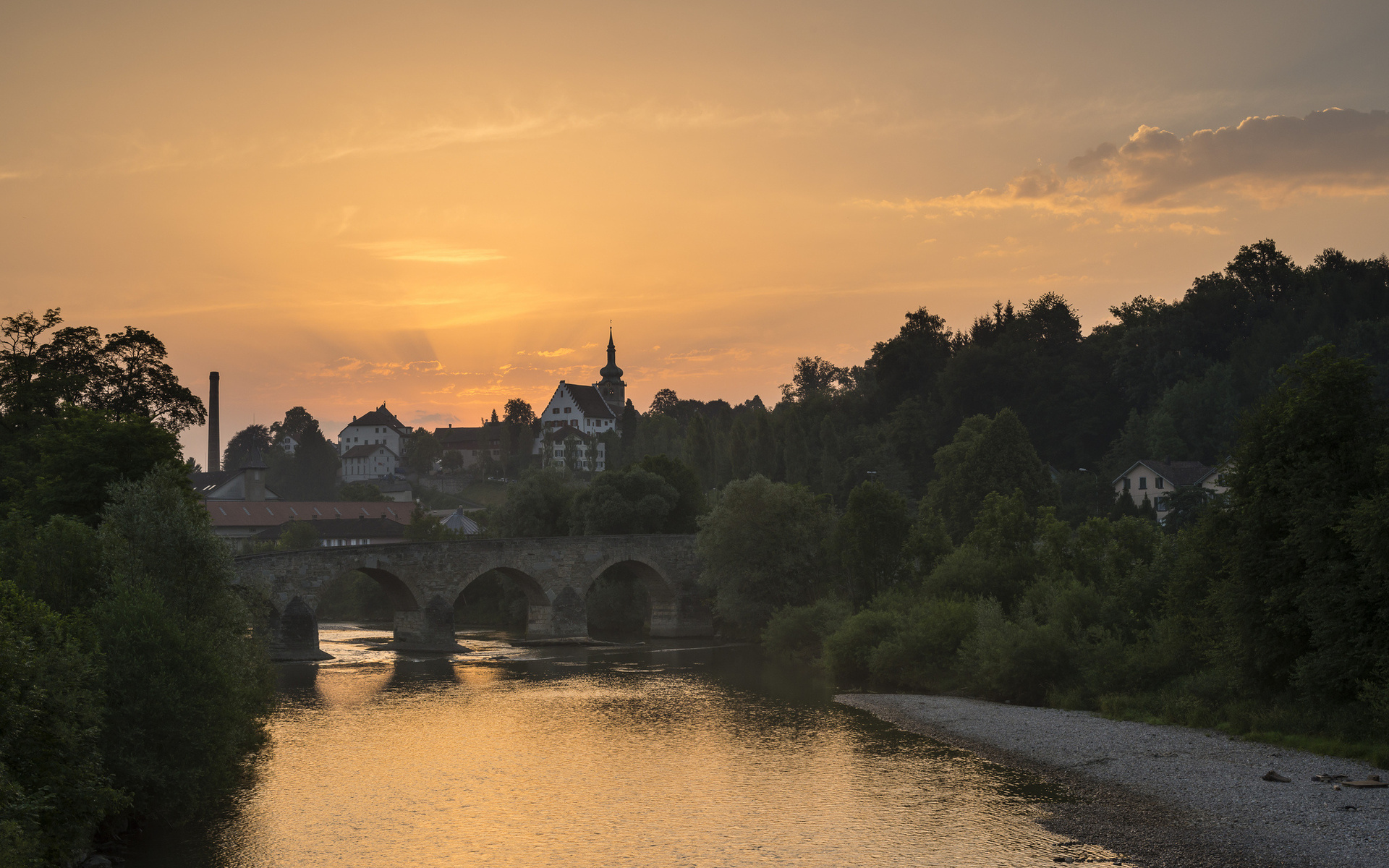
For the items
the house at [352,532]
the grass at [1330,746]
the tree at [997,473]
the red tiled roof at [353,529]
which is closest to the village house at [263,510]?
the red tiled roof at [353,529]

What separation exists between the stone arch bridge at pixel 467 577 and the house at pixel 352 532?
35.3 meters

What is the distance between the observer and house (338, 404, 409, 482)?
180m

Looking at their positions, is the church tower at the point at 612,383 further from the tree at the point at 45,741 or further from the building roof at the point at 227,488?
the tree at the point at 45,741

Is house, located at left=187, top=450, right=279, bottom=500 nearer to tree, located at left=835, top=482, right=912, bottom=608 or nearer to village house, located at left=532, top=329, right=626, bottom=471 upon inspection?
village house, located at left=532, top=329, right=626, bottom=471

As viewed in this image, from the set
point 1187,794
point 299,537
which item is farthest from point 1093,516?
point 299,537

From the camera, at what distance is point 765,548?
57.0 m

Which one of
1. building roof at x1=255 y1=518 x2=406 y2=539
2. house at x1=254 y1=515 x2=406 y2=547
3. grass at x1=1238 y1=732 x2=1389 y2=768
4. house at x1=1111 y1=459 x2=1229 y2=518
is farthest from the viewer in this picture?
building roof at x1=255 y1=518 x2=406 y2=539

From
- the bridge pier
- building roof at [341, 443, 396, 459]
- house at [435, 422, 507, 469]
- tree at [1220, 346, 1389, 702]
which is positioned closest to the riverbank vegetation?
tree at [1220, 346, 1389, 702]

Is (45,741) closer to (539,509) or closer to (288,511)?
(539,509)

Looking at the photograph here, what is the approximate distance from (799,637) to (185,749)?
32711 millimetres

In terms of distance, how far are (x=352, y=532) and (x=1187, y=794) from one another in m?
83.4

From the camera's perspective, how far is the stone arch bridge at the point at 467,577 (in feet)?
168

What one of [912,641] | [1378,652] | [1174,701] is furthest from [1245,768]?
[912,641]

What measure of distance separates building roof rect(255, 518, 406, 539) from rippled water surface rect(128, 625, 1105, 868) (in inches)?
2147
